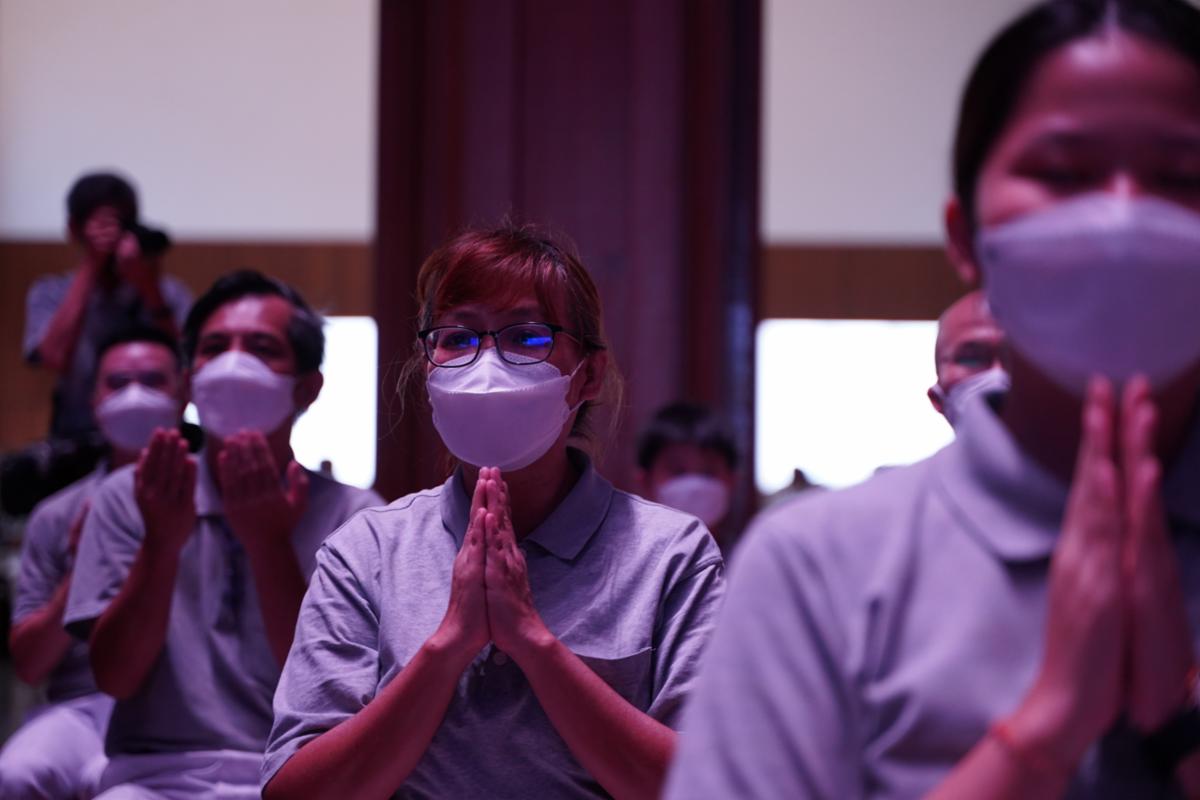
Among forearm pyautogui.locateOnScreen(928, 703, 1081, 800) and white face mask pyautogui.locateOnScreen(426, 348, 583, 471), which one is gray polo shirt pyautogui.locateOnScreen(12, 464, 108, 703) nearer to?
white face mask pyautogui.locateOnScreen(426, 348, 583, 471)

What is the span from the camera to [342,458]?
12.3ft

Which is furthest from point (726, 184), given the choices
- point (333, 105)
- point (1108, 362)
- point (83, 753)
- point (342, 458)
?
point (1108, 362)

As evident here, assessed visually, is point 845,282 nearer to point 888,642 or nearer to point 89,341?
point 89,341

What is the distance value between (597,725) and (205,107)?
4.13 metres

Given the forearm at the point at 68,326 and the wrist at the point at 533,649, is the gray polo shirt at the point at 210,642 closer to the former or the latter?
the wrist at the point at 533,649

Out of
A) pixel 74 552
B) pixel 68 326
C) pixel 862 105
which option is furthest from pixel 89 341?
pixel 862 105

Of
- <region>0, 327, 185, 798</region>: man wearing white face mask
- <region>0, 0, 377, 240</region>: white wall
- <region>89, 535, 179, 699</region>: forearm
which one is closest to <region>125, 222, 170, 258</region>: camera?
<region>0, 327, 185, 798</region>: man wearing white face mask

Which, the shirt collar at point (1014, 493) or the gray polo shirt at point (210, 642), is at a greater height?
the shirt collar at point (1014, 493)

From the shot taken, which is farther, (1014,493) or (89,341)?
(89,341)

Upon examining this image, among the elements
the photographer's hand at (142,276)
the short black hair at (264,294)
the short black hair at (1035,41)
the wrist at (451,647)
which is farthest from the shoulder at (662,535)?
the photographer's hand at (142,276)

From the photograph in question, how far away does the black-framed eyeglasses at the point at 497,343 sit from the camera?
1612 millimetres

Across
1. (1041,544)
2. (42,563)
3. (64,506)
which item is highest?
(1041,544)

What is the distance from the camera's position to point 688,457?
317cm

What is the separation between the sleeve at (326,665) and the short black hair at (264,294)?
77cm
